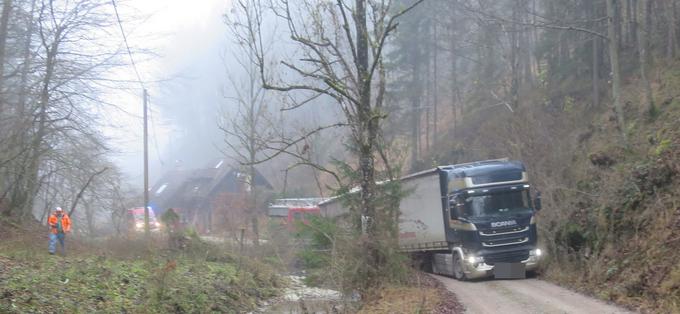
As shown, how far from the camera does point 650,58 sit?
2569cm

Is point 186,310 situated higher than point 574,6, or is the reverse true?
point 574,6

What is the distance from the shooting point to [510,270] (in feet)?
60.4

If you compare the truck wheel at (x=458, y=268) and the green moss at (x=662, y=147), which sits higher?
the green moss at (x=662, y=147)

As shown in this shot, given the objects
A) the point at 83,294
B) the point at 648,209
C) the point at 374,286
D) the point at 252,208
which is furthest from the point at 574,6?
the point at 83,294

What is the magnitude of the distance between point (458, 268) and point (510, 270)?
69.6 inches

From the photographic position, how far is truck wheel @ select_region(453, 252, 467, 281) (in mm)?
19250

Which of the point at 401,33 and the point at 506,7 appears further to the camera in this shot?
the point at 401,33

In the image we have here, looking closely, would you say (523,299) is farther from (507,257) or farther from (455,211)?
(455,211)

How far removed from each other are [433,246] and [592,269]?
6826 millimetres

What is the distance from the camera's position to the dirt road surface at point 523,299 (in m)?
12.3

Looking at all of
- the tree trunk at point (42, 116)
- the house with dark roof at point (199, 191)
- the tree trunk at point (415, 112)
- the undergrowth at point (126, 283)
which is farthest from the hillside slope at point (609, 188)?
the house with dark roof at point (199, 191)

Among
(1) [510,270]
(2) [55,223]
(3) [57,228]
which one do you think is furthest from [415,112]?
(2) [55,223]

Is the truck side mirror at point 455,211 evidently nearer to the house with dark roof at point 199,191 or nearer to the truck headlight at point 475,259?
the truck headlight at point 475,259

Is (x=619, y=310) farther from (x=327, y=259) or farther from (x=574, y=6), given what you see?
(x=574, y=6)
